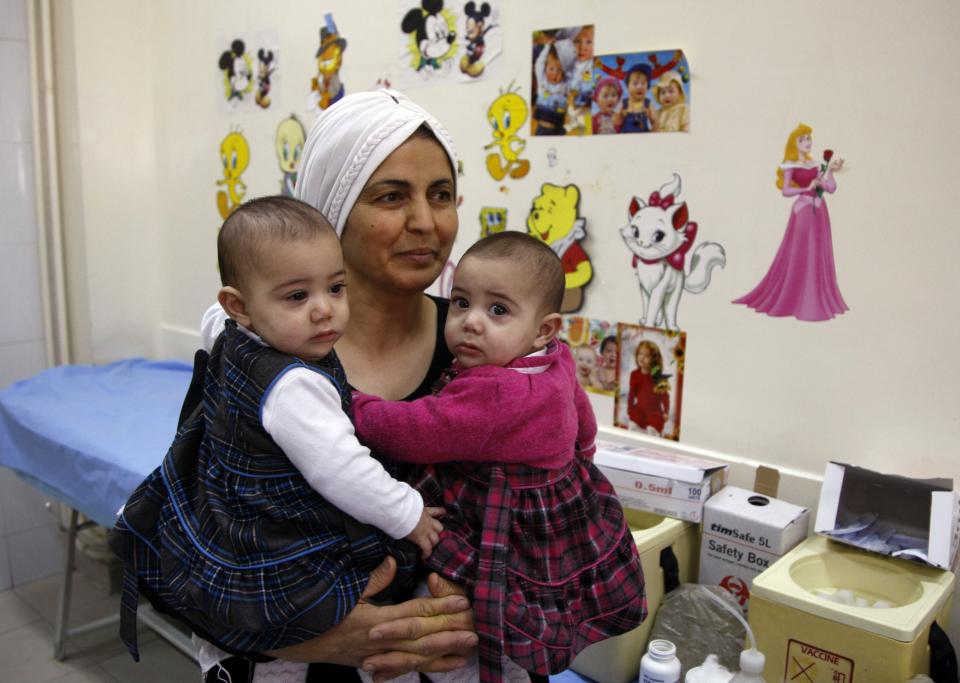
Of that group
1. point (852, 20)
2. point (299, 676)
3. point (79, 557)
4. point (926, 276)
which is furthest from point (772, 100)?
point (79, 557)

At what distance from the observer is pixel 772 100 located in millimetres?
1831

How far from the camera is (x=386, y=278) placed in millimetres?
1336

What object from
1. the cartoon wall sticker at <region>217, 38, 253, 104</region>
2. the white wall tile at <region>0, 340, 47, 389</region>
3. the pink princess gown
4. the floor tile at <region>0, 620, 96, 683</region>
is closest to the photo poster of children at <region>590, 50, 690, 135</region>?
the pink princess gown

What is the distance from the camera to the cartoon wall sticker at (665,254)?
2012 millimetres

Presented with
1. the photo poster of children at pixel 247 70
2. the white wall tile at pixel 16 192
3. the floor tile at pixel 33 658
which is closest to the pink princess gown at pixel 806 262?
the photo poster of children at pixel 247 70

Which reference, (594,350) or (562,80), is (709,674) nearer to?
(594,350)

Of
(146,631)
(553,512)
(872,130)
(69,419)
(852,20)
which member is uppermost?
(852,20)

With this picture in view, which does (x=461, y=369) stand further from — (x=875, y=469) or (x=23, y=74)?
(x=23, y=74)

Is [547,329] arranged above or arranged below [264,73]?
below

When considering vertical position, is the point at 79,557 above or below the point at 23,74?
below

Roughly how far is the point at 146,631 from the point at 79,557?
0.83 metres

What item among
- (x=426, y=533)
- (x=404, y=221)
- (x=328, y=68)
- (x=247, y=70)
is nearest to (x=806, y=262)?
(x=404, y=221)

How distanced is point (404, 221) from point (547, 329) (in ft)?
1.01

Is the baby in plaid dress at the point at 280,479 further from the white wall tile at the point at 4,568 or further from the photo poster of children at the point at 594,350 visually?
the white wall tile at the point at 4,568
